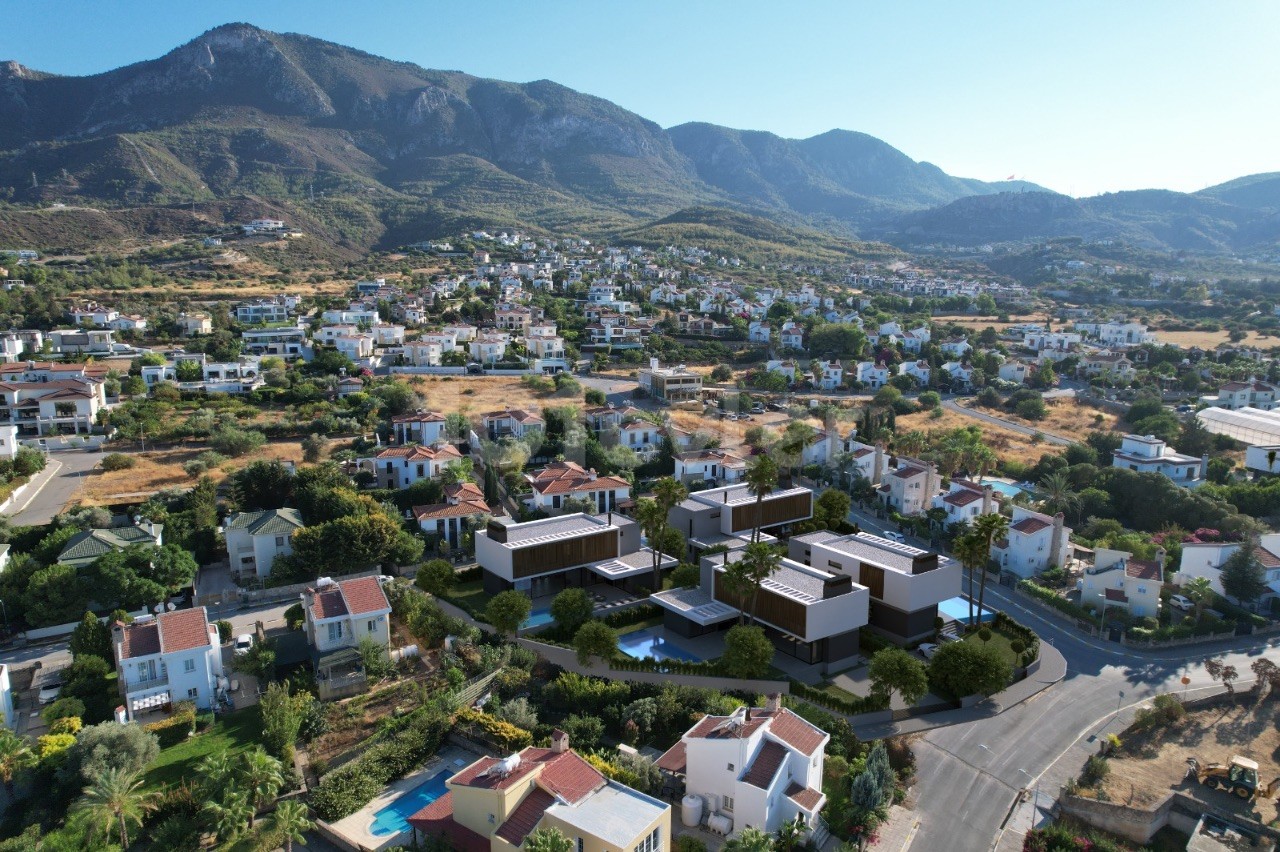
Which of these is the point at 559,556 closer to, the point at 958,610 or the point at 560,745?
the point at 560,745

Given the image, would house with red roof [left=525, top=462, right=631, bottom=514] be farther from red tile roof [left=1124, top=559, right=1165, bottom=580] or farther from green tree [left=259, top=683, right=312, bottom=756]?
red tile roof [left=1124, top=559, right=1165, bottom=580]

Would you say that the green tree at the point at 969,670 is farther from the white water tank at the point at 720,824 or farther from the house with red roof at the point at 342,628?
the house with red roof at the point at 342,628

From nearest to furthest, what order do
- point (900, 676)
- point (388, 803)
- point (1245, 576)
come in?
1. point (388, 803)
2. point (900, 676)
3. point (1245, 576)

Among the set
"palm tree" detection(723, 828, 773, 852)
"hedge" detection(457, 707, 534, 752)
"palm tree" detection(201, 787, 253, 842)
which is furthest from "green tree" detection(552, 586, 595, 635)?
"palm tree" detection(723, 828, 773, 852)

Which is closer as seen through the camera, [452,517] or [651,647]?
[651,647]

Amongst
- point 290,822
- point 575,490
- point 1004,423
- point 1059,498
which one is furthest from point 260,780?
point 1004,423

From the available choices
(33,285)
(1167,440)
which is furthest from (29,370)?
(1167,440)
